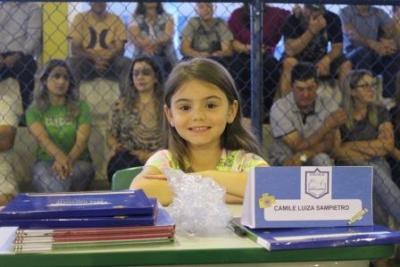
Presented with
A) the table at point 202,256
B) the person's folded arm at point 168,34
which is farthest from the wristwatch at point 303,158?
the table at point 202,256

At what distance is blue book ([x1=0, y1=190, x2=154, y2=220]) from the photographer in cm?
84

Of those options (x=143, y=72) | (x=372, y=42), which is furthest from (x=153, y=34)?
(x=372, y=42)

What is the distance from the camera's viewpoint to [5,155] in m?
3.16

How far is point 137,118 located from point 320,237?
2404 millimetres

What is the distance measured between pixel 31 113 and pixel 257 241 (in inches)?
97.5

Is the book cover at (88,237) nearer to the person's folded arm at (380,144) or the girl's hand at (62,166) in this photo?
the girl's hand at (62,166)

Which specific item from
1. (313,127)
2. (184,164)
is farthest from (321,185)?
(313,127)

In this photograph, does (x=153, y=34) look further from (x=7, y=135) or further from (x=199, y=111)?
(x=199, y=111)

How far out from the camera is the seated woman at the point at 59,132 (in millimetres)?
3135

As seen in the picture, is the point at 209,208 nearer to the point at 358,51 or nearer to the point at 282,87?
the point at 282,87

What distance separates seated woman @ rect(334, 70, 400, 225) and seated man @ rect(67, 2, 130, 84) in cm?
118

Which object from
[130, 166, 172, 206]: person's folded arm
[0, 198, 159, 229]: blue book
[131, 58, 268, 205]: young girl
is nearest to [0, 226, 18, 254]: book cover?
[0, 198, 159, 229]: blue book

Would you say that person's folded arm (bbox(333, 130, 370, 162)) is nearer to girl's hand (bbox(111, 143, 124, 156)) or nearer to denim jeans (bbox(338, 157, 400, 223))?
denim jeans (bbox(338, 157, 400, 223))

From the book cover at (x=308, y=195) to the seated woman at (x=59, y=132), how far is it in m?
2.34
